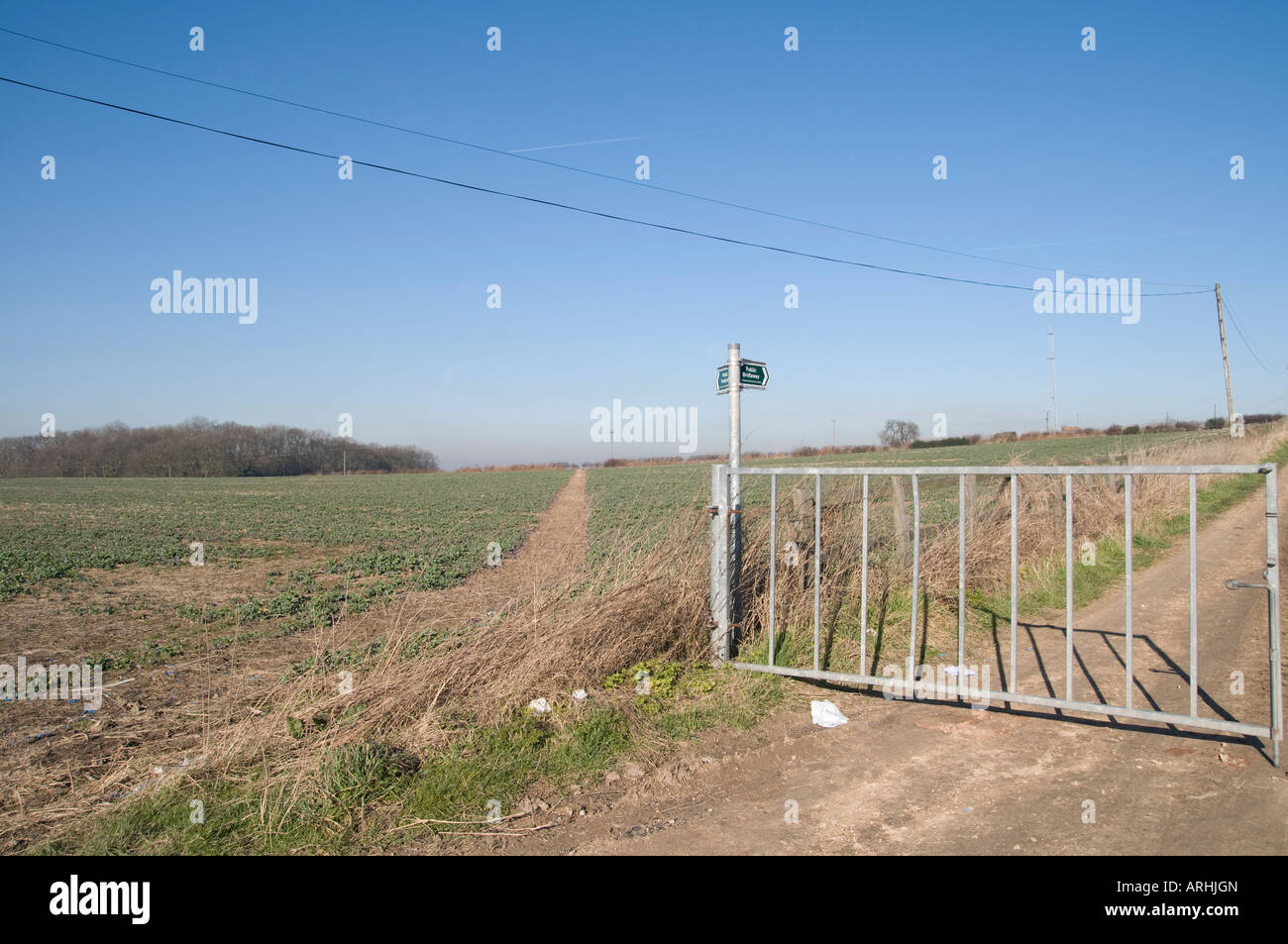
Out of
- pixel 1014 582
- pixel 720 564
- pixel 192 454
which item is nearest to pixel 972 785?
pixel 1014 582

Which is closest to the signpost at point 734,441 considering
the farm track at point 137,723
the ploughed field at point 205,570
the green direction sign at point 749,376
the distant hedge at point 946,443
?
the green direction sign at point 749,376

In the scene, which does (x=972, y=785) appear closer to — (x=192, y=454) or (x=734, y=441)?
(x=734, y=441)

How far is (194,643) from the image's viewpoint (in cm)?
880

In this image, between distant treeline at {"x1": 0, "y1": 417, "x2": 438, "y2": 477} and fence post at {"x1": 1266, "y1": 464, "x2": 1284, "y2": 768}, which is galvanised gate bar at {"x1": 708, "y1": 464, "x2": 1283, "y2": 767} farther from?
distant treeline at {"x1": 0, "y1": 417, "x2": 438, "y2": 477}

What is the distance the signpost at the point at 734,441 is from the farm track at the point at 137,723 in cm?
140

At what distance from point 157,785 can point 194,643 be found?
5284mm

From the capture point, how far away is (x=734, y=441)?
20.7 ft

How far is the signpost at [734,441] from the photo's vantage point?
6230 mm

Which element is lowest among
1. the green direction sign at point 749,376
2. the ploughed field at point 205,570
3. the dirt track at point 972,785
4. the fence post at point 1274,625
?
the ploughed field at point 205,570

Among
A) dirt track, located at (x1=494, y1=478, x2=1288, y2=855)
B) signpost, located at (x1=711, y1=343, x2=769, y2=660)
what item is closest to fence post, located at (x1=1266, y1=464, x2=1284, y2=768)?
dirt track, located at (x1=494, y1=478, x2=1288, y2=855)

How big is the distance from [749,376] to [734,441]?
22.0 inches

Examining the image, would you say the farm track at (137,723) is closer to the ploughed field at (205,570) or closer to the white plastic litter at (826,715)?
the ploughed field at (205,570)
